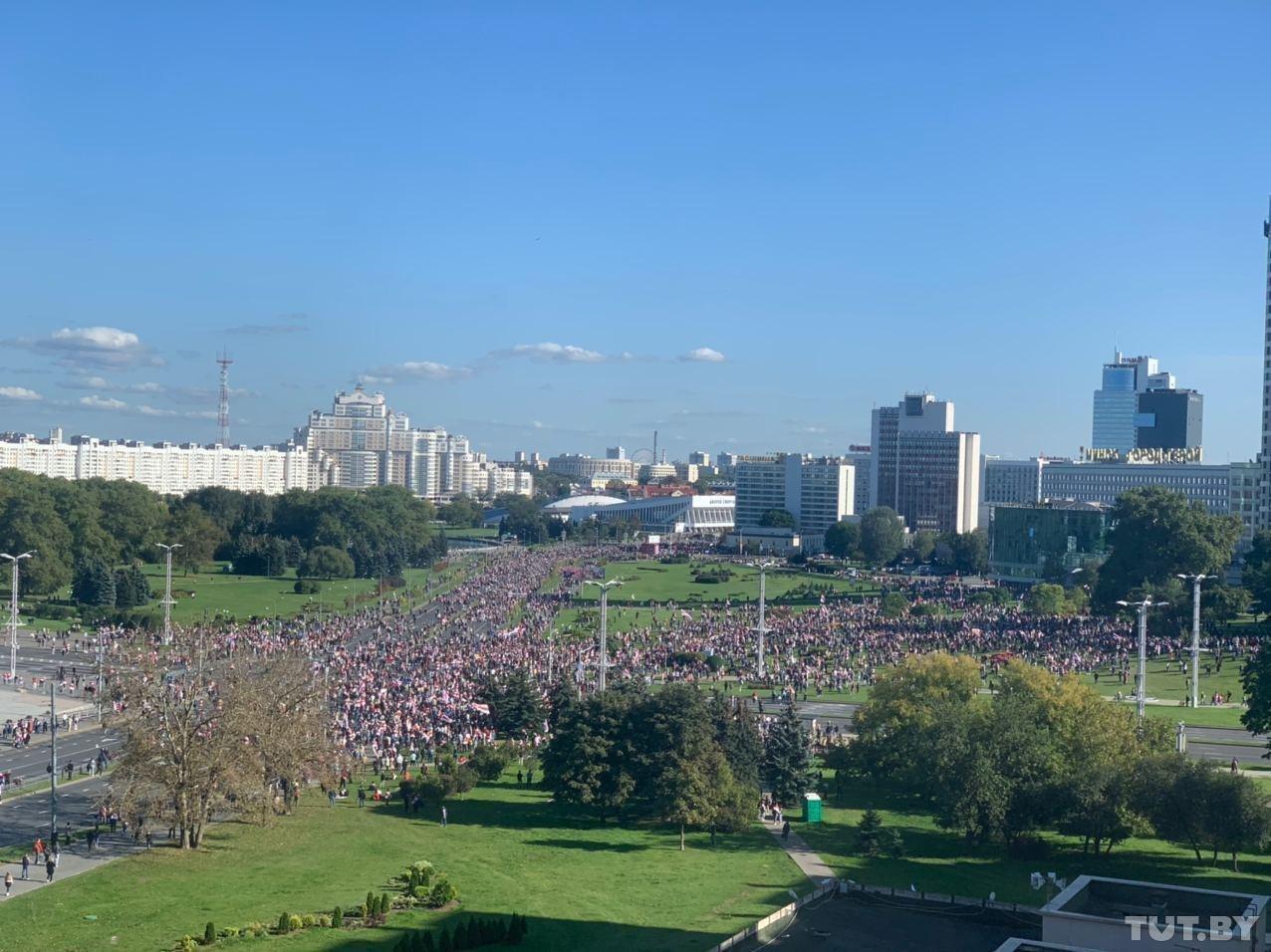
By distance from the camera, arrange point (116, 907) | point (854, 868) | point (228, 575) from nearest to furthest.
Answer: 1. point (116, 907)
2. point (854, 868)
3. point (228, 575)

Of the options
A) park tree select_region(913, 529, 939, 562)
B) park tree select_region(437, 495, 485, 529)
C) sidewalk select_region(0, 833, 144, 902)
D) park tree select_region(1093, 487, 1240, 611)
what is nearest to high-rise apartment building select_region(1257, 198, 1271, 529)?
park tree select_region(1093, 487, 1240, 611)

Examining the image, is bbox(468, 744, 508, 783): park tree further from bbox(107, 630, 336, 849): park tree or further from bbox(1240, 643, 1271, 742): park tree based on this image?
bbox(1240, 643, 1271, 742): park tree

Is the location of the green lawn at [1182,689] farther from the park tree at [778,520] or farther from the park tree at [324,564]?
the park tree at [778,520]

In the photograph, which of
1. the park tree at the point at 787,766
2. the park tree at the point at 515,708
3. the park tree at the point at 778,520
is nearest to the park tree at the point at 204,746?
the park tree at the point at 515,708

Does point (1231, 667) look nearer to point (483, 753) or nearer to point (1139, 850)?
point (1139, 850)

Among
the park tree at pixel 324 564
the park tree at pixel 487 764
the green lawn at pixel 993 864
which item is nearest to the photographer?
the green lawn at pixel 993 864

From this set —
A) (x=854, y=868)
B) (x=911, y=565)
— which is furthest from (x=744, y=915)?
(x=911, y=565)

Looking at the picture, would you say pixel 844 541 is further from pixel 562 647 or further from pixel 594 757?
pixel 594 757
